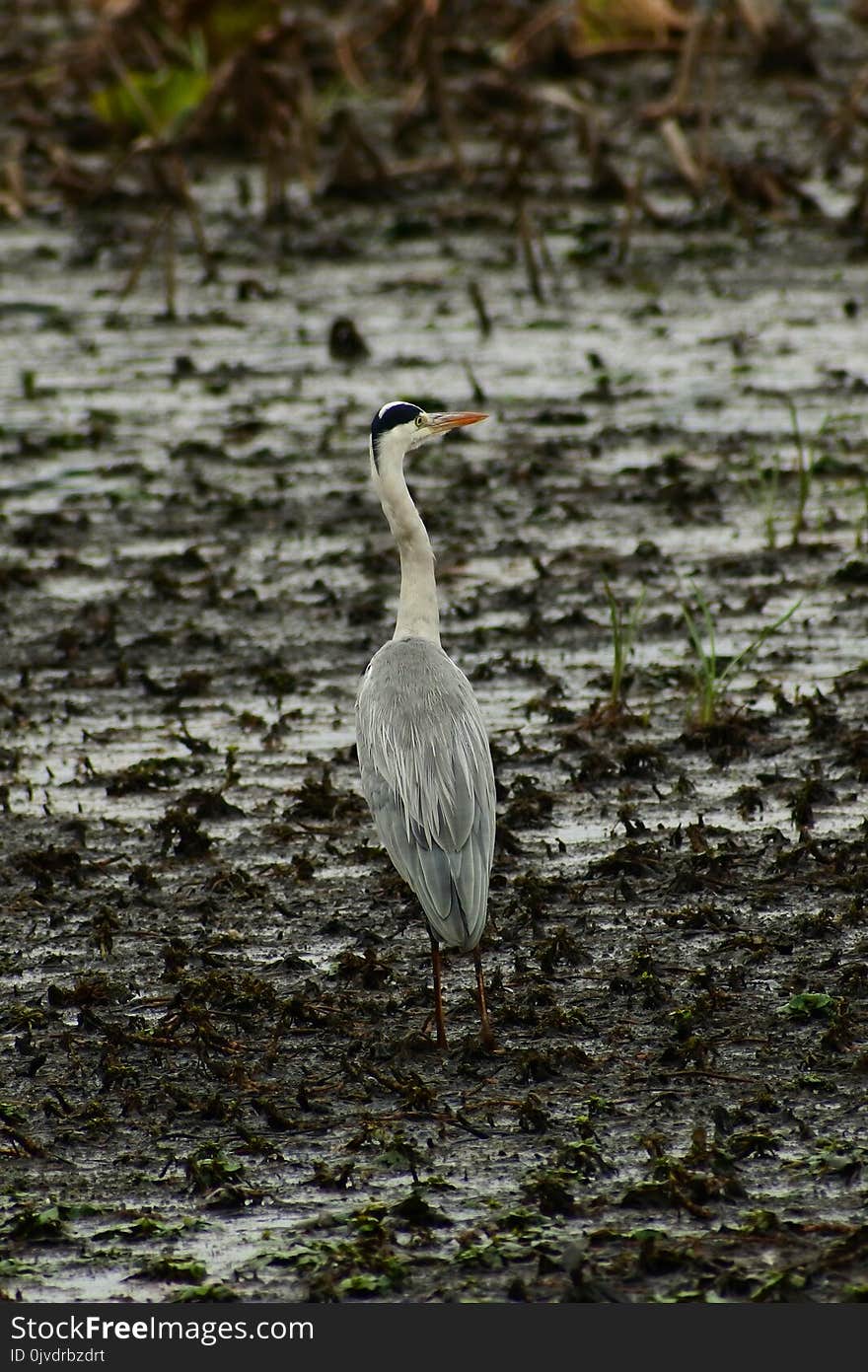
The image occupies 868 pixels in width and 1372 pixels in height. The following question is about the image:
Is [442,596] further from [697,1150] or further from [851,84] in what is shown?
[851,84]

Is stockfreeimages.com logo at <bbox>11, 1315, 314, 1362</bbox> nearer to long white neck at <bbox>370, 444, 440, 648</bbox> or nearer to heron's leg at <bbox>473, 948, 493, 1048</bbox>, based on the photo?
heron's leg at <bbox>473, 948, 493, 1048</bbox>

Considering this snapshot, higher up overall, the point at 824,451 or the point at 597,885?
the point at 824,451

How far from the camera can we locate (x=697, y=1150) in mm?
5176

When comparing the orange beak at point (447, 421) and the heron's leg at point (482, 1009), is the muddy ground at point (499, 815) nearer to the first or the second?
the heron's leg at point (482, 1009)

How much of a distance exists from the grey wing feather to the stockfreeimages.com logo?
4.40 ft

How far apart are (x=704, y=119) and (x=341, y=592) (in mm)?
9141

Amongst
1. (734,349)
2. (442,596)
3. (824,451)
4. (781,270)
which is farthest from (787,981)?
(781,270)

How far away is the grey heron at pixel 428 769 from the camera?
19.2 feet

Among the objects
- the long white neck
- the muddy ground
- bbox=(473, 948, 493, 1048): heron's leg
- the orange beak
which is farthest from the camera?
the orange beak

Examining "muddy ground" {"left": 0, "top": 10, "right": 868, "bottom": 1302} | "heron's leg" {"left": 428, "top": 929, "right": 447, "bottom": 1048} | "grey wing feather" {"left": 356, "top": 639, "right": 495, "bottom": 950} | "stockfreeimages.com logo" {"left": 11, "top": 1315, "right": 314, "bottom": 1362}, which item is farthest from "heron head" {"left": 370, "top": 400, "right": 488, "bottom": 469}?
"stockfreeimages.com logo" {"left": 11, "top": 1315, "right": 314, "bottom": 1362}

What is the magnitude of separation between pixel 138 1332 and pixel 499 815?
3.24m

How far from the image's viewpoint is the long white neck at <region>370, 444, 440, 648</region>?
6688mm

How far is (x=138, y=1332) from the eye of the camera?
4680 mm

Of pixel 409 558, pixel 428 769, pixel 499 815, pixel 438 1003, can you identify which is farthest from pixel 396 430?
pixel 438 1003
